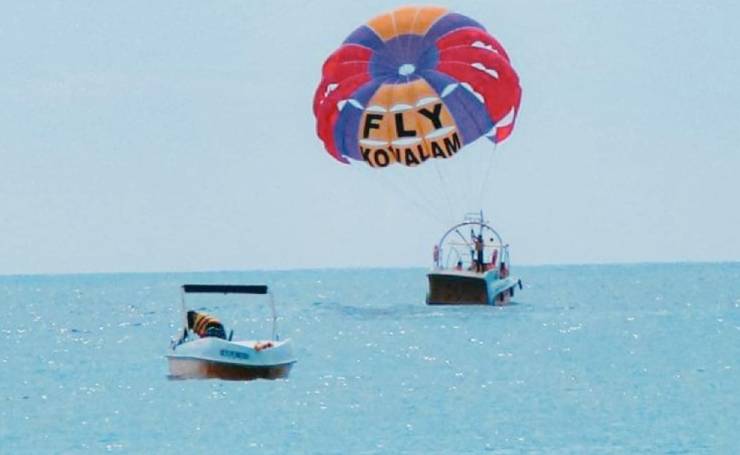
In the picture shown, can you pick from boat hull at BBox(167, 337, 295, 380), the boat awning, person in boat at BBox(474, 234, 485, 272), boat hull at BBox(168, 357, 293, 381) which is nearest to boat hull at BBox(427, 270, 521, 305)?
person in boat at BBox(474, 234, 485, 272)

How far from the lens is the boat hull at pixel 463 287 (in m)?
59.8

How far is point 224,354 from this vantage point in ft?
115

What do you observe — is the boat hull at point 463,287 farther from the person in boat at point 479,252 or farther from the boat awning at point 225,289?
the boat awning at point 225,289

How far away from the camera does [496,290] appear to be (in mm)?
62375

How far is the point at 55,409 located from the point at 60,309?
88.9 meters

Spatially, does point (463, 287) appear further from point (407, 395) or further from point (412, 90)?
point (407, 395)

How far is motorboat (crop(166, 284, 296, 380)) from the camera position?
35125 millimetres

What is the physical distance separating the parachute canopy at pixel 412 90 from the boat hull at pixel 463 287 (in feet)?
38.0

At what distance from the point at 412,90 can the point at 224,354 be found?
617 inches

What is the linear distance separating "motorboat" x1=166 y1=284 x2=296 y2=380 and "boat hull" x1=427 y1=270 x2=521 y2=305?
23.5 m

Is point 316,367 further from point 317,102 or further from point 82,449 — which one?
point 82,449

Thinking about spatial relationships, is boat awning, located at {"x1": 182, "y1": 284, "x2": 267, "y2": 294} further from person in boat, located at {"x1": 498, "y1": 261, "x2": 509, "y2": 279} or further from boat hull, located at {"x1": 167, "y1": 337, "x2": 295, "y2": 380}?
person in boat, located at {"x1": 498, "y1": 261, "x2": 509, "y2": 279}

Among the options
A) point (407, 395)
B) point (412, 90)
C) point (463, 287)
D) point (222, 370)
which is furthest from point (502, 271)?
point (222, 370)

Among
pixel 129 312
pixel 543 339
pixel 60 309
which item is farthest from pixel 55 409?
pixel 60 309
